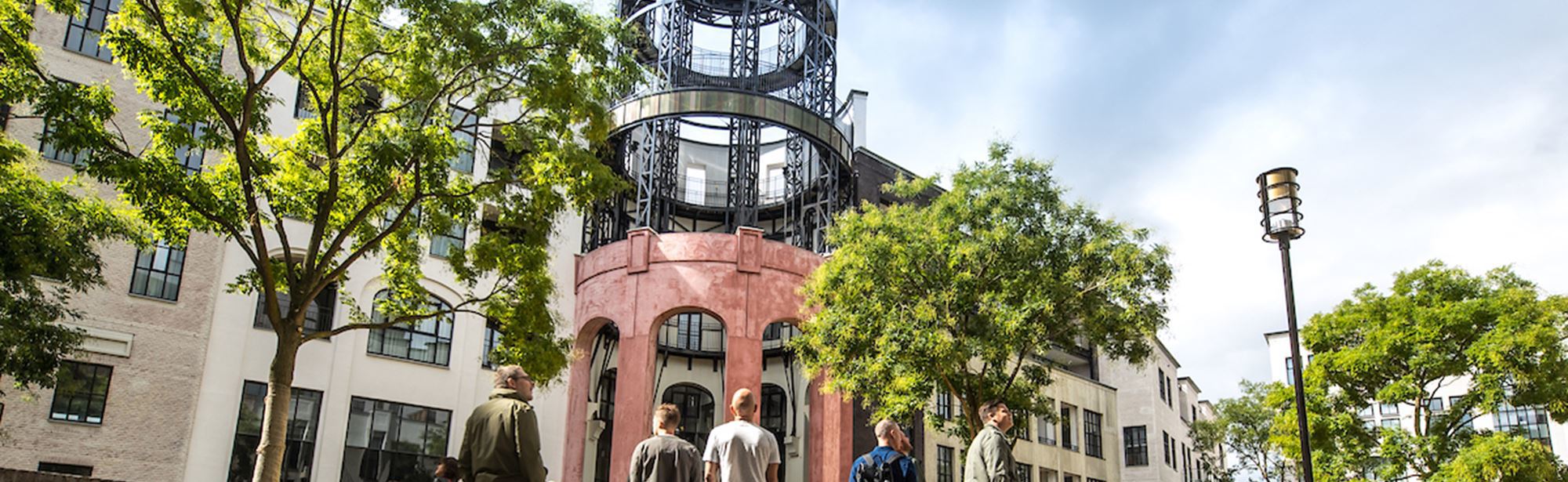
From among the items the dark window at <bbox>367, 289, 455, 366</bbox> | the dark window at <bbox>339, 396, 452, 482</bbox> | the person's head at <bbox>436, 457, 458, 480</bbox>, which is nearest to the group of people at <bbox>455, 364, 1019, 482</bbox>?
the person's head at <bbox>436, 457, 458, 480</bbox>

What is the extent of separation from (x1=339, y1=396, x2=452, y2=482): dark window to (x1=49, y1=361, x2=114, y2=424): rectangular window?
16.6ft

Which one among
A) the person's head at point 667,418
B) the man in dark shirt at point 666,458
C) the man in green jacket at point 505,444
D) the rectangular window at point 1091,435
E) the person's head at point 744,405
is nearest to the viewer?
the man in green jacket at point 505,444

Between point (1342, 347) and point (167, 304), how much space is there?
28.6 meters

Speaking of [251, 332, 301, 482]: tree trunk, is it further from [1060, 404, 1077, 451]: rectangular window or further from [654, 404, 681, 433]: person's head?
[1060, 404, 1077, 451]: rectangular window

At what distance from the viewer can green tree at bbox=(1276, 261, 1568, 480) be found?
26.6 meters

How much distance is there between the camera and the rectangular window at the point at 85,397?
23.0 meters

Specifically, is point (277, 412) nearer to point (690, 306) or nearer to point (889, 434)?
point (889, 434)

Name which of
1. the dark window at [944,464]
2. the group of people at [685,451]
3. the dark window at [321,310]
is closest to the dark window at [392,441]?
the dark window at [321,310]

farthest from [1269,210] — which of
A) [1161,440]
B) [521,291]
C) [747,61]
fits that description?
[1161,440]

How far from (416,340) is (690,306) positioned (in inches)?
270

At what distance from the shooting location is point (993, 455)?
9.55 metres

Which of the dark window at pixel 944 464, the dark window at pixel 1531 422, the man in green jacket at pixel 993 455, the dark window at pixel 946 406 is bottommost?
the man in green jacket at pixel 993 455

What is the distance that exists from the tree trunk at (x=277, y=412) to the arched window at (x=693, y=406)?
20.6 metres

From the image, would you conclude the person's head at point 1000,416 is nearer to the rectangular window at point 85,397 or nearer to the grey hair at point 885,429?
the grey hair at point 885,429
